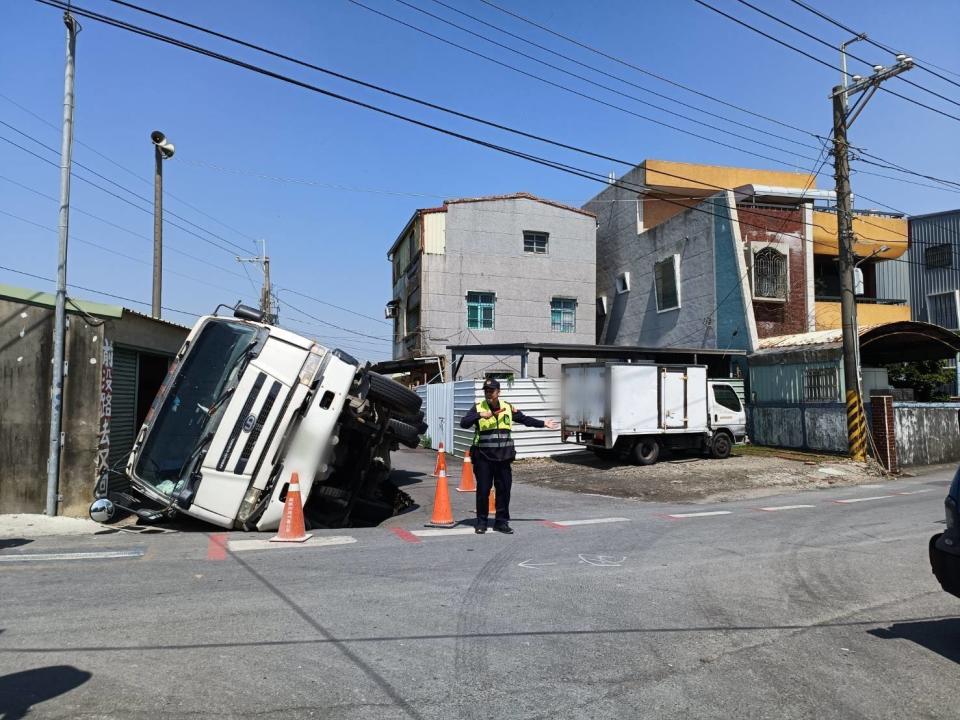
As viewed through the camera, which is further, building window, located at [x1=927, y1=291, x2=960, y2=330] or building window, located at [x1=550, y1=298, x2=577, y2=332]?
building window, located at [x1=550, y1=298, x2=577, y2=332]

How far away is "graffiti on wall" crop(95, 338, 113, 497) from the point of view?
9438 mm

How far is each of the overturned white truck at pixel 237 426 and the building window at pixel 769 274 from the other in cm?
1814

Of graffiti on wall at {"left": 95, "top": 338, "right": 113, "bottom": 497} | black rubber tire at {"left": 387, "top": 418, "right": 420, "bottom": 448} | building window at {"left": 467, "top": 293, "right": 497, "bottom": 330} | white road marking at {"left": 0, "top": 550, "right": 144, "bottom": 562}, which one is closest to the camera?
white road marking at {"left": 0, "top": 550, "right": 144, "bottom": 562}

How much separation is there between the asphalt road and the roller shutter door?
2.38 m

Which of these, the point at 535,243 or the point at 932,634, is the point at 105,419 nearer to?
the point at 932,634

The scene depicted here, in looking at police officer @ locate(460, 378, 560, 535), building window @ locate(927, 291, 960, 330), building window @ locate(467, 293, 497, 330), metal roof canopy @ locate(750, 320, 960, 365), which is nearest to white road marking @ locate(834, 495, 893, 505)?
metal roof canopy @ locate(750, 320, 960, 365)

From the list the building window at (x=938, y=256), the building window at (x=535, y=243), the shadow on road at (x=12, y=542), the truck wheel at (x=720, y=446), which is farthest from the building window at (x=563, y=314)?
the shadow on road at (x=12, y=542)

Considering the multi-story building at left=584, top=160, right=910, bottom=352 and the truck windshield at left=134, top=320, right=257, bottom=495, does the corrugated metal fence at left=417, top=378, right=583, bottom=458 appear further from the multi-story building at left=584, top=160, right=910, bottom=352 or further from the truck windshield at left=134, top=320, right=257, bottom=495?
the truck windshield at left=134, top=320, right=257, bottom=495

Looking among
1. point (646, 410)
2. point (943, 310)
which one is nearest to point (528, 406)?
point (646, 410)

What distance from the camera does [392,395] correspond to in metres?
10.2

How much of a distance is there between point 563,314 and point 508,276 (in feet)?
10.3

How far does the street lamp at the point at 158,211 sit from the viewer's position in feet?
56.5

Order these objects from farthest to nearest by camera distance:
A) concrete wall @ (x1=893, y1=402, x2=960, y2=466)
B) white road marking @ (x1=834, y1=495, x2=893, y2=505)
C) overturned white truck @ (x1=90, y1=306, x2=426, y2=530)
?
concrete wall @ (x1=893, y1=402, x2=960, y2=466) < white road marking @ (x1=834, y1=495, x2=893, y2=505) < overturned white truck @ (x1=90, y1=306, x2=426, y2=530)

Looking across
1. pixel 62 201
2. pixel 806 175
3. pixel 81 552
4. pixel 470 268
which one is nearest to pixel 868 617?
pixel 81 552
